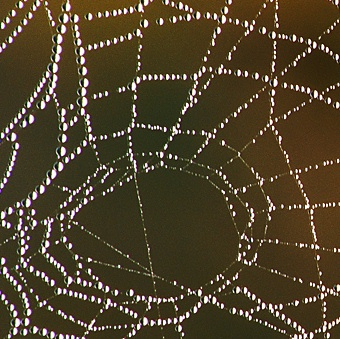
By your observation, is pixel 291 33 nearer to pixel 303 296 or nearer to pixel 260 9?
pixel 260 9

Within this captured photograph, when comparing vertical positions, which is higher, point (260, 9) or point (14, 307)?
Result: point (260, 9)

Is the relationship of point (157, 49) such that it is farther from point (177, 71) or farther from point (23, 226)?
point (23, 226)

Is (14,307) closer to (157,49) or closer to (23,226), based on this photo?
(23,226)

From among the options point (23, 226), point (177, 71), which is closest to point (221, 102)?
point (177, 71)

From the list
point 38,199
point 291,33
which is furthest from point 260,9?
point 38,199

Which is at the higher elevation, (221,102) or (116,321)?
(221,102)
